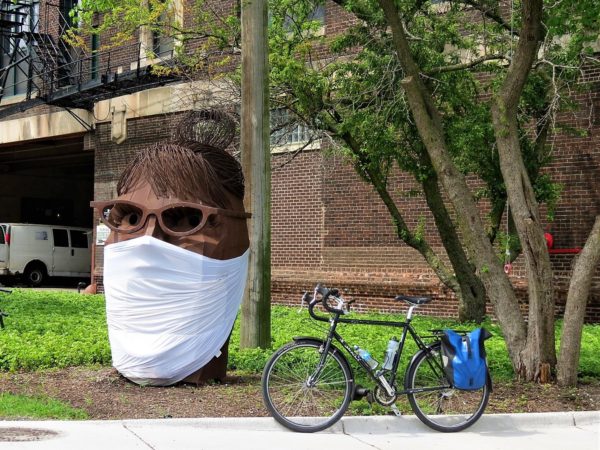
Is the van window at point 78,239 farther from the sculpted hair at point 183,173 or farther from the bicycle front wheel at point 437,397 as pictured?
the bicycle front wheel at point 437,397

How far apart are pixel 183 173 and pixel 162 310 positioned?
137 centimetres

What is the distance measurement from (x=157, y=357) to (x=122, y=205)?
157 centimetres

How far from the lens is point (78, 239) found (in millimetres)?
29656

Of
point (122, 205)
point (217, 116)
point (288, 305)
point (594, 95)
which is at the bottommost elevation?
point (288, 305)

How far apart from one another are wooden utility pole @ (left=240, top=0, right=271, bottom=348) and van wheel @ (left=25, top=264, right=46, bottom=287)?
20.0 metres

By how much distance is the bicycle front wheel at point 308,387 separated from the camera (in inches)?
255

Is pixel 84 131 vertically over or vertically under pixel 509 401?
over

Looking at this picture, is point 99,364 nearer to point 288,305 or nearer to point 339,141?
point 339,141

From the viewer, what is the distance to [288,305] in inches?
734

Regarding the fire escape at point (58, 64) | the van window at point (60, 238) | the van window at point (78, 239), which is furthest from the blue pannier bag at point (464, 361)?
the van window at point (78, 239)

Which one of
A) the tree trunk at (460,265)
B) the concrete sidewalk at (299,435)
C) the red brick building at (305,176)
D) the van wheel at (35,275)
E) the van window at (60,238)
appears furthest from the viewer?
the van window at (60,238)

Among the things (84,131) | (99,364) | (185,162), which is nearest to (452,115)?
(185,162)

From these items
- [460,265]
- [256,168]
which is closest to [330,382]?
[256,168]

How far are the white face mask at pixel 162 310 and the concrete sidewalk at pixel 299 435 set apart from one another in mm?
1356
